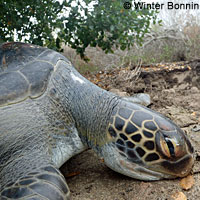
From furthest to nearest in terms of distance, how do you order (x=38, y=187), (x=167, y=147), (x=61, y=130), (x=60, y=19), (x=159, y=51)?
(x=159, y=51) → (x=60, y=19) → (x=61, y=130) → (x=167, y=147) → (x=38, y=187)

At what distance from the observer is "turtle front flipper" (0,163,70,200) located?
1115 mm

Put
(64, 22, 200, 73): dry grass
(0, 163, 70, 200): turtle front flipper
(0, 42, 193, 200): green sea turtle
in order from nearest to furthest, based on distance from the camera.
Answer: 1. (0, 163, 70, 200): turtle front flipper
2. (0, 42, 193, 200): green sea turtle
3. (64, 22, 200, 73): dry grass

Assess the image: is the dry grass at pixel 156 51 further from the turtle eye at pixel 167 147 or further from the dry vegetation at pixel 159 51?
the turtle eye at pixel 167 147

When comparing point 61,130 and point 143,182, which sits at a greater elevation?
point 61,130

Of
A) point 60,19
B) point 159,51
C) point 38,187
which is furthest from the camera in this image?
point 159,51

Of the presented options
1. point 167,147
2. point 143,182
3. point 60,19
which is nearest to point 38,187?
point 143,182

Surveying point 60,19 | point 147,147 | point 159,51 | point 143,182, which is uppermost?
point 60,19

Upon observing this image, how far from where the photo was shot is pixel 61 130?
65.1 inches

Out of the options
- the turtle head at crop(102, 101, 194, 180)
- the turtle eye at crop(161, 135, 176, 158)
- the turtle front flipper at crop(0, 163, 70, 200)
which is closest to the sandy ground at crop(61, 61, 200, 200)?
the turtle head at crop(102, 101, 194, 180)

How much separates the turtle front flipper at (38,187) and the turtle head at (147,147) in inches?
17.2

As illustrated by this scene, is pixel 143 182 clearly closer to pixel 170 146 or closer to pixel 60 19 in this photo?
pixel 170 146

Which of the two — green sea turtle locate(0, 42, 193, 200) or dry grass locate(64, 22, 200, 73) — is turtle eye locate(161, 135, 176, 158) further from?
dry grass locate(64, 22, 200, 73)

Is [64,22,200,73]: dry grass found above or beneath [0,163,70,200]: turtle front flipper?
beneath

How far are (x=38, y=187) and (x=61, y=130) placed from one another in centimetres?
55
